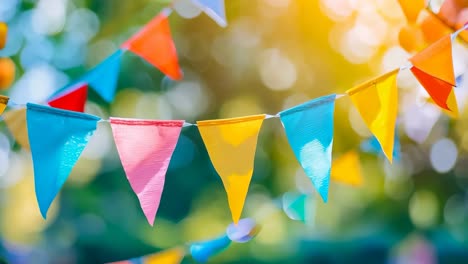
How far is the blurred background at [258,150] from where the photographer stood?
3277mm

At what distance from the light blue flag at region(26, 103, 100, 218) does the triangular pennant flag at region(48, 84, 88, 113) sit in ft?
1.43

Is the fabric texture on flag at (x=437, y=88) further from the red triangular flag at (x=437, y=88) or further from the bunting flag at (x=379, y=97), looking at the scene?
the bunting flag at (x=379, y=97)

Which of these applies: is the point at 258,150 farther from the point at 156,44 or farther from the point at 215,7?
the point at 215,7

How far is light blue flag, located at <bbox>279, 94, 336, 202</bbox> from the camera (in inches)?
49.1

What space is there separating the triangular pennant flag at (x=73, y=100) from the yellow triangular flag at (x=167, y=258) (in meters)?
0.52

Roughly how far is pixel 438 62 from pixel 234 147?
50 centimetres

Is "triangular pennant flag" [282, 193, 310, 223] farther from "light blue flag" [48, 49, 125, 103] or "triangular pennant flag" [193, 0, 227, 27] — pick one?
"triangular pennant flag" [193, 0, 227, 27]

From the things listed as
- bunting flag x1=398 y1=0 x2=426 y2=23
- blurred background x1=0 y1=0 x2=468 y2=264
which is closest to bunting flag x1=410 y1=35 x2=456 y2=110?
bunting flag x1=398 y1=0 x2=426 y2=23

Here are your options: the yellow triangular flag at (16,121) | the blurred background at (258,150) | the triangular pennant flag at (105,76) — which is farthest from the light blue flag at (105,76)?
the blurred background at (258,150)

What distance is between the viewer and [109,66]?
170 centimetres

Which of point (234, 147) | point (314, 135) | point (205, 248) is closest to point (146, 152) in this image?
point (234, 147)

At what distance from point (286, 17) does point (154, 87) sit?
3.05 ft

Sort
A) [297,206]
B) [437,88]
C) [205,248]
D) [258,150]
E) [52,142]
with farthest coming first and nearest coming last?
[258,150], [297,206], [205,248], [437,88], [52,142]

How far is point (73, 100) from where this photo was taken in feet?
5.36
